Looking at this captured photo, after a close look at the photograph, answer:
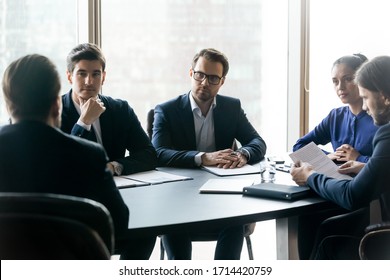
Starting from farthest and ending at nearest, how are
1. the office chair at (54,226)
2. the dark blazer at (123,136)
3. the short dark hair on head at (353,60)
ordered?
the short dark hair on head at (353,60) → the dark blazer at (123,136) → the office chair at (54,226)

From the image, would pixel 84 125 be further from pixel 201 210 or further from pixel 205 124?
pixel 205 124

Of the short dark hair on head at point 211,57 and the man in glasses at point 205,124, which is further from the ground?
the short dark hair on head at point 211,57

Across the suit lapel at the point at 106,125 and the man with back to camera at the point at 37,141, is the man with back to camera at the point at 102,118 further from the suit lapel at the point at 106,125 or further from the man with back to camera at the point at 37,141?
the man with back to camera at the point at 37,141

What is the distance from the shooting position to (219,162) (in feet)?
7.08

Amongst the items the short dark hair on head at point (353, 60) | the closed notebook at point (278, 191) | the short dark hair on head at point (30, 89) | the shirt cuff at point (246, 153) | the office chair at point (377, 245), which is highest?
the short dark hair on head at point (353, 60)

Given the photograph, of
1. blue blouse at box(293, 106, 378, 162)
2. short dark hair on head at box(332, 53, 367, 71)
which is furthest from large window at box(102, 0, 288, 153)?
short dark hair on head at box(332, 53, 367, 71)

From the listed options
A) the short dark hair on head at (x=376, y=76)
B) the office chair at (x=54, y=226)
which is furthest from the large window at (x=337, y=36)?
the office chair at (x=54, y=226)

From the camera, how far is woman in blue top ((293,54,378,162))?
7.50ft

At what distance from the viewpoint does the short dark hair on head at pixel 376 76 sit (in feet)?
5.18

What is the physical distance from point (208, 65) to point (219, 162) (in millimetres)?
536

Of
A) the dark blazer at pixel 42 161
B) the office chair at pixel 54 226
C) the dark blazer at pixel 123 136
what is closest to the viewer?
the office chair at pixel 54 226

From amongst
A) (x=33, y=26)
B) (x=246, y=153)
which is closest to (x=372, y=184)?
(x=246, y=153)

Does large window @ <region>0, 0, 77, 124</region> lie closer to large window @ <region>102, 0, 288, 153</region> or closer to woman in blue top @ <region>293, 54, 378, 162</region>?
large window @ <region>102, 0, 288, 153</region>

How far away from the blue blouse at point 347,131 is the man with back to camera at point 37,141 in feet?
4.73
